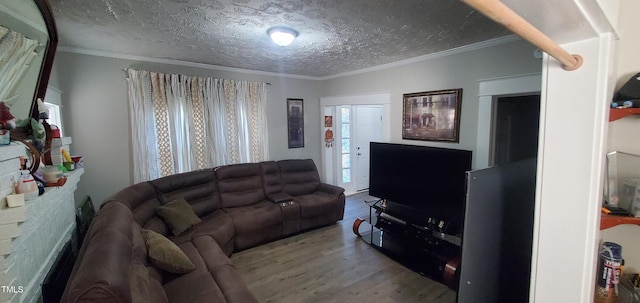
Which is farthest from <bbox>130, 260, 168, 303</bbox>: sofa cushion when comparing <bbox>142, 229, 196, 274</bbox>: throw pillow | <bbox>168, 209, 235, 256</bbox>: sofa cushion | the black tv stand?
the black tv stand

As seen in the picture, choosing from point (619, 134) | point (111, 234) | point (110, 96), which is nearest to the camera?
point (619, 134)

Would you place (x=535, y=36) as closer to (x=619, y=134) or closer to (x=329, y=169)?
(x=619, y=134)

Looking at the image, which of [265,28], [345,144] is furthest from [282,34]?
[345,144]

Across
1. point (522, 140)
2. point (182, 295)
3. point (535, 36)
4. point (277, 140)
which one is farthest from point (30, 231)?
point (522, 140)

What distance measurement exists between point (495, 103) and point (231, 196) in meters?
3.39

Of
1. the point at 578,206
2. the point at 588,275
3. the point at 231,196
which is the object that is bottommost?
the point at 231,196

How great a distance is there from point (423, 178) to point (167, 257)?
2.60 meters

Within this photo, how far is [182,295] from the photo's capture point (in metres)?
1.82

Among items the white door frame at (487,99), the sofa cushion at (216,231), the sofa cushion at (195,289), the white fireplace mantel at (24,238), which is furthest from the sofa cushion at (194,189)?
the white door frame at (487,99)

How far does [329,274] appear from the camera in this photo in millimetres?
2736

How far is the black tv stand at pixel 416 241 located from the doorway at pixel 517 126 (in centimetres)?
144

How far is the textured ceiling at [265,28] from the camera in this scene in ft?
5.95

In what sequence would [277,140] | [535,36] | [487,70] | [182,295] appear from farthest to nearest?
[277,140] < [487,70] < [182,295] < [535,36]

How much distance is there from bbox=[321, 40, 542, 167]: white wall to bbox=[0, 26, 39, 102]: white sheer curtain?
3.48 m
